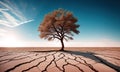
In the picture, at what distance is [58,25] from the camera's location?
17.1 m

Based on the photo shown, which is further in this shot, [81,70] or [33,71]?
[81,70]

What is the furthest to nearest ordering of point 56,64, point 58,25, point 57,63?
point 58,25, point 57,63, point 56,64

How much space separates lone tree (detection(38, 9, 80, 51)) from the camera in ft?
55.4

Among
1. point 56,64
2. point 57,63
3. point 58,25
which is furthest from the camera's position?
point 58,25

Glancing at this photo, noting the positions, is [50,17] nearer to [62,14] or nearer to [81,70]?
[62,14]

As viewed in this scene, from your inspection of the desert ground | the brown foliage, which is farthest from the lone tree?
the desert ground

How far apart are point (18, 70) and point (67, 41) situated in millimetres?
12561

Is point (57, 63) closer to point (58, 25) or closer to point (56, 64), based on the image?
point (56, 64)

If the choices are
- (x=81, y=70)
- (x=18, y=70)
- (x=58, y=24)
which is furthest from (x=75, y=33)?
(x=18, y=70)

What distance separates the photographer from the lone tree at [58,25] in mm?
16891

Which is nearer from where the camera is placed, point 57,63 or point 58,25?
point 57,63

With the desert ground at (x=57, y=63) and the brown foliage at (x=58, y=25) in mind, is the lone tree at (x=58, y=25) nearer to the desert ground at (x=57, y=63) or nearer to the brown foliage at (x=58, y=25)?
the brown foliage at (x=58, y=25)

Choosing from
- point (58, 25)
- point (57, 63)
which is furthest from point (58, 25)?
point (57, 63)

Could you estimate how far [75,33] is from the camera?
57.9 feet
